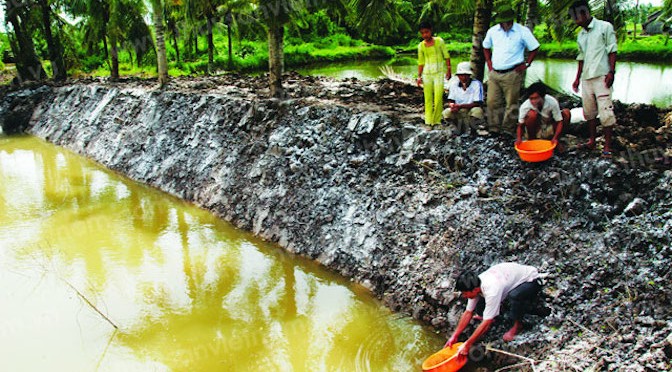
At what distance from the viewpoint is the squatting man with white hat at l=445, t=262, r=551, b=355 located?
16.1ft

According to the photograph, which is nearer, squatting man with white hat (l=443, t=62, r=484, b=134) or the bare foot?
the bare foot

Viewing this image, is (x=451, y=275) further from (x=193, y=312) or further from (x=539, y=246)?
(x=193, y=312)

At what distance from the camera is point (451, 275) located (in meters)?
6.02

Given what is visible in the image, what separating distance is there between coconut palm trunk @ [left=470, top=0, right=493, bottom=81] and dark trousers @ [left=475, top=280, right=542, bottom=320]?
474 centimetres

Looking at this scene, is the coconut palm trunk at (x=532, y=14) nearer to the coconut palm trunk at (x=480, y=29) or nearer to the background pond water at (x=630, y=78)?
the background pond water at (x=630, y=78)

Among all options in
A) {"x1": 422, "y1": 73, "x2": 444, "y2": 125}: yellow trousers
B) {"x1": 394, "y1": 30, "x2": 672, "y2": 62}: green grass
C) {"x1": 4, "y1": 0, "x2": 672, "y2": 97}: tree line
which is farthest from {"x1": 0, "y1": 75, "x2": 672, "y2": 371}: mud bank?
{"x1": 394, "y1": 30, "x2": 672, "y2": 62}: green grass

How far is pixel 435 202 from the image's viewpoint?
679 centimetres

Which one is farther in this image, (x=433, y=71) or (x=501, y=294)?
(x=433, y=71)

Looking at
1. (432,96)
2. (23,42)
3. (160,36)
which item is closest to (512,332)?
(432,96)

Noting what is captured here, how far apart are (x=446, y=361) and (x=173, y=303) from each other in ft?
12.5

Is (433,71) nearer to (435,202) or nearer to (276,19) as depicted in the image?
(435,202)

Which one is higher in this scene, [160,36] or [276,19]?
[276,19]

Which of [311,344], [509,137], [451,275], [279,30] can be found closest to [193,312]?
[311,344]

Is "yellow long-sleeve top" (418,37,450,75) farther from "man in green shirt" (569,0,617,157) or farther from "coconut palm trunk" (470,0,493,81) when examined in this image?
"man in green shirt" (569,0,617,157)
